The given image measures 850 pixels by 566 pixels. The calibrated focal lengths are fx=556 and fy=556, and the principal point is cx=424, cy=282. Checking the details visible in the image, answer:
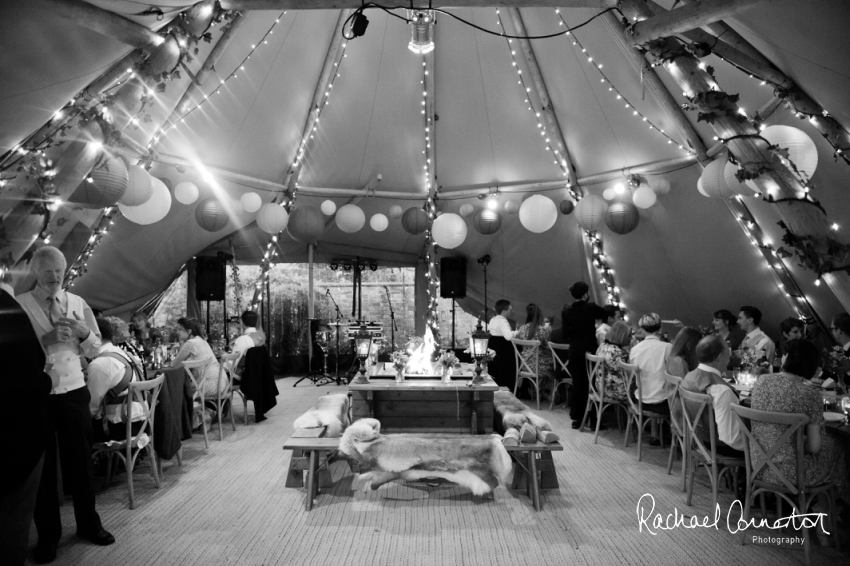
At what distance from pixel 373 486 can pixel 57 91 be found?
10.0ft

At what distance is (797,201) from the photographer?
3.56m

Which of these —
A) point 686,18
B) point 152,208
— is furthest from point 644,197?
point 152,208

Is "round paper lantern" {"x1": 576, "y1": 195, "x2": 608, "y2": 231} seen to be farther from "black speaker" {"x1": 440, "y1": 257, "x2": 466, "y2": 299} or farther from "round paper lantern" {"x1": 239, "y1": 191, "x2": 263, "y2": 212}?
"round paper lantern" {"x1": 239, "y1": 191, "x2": 263, "y2": 212}

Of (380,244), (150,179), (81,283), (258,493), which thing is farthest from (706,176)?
(81,283)

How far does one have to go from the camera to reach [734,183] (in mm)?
4152

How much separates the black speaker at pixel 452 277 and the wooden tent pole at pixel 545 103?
254 centimetres

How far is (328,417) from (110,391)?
1.43 m

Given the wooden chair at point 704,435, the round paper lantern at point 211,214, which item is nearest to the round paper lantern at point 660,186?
the wooden chair at point 704,435

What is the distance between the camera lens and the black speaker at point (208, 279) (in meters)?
8.69

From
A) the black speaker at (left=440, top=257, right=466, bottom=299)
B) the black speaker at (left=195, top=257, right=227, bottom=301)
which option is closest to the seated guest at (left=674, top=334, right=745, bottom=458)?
the black speaker at (left=440, top=257, right=466, bottom=299)

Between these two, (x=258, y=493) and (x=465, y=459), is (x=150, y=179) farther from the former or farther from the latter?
(x=465, y=459)

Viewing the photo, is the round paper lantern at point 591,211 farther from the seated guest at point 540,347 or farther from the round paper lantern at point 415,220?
the round paper lantern at point 415,220

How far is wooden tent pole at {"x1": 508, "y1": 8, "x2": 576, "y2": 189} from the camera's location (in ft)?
20.5

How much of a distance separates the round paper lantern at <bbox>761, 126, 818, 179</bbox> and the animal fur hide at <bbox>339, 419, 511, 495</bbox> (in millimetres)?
2591
